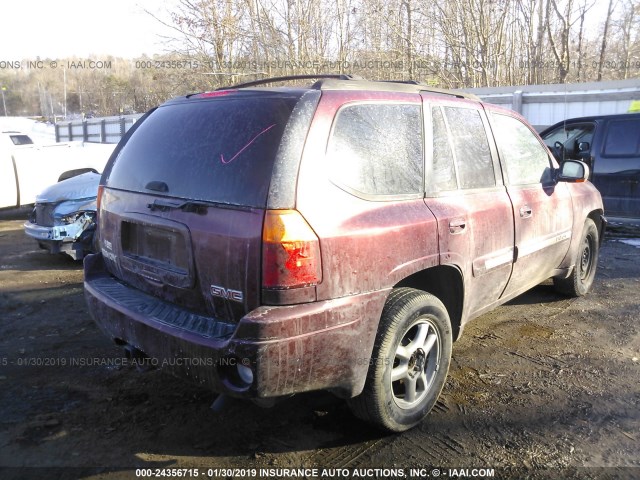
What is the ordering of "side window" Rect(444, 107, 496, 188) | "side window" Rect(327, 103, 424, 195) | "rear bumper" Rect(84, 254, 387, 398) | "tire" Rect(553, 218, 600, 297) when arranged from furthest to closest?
"tire" Rect(553, 218, 600, 297) → "side window" Rect(444, 107, 496, 188) → "side window" Rect(327, 103, 424, 195) → "rear bumper" Rect(84, 254, 387, 398)

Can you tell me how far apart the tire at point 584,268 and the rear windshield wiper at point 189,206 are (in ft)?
12.3

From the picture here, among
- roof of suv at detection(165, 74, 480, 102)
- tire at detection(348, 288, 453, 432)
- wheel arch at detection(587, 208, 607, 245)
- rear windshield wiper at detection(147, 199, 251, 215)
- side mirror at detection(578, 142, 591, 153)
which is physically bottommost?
tire at detection(348, 288, 453, 432)

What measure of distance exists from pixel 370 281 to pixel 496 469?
1137mm

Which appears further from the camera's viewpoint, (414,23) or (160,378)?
(414,23)

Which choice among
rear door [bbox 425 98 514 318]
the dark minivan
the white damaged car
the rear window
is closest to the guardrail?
the white damaged car

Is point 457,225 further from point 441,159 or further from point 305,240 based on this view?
point 305,240

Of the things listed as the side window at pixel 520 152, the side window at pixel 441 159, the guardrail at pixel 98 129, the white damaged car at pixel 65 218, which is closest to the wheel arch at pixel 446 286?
the side window at pixel 441 159

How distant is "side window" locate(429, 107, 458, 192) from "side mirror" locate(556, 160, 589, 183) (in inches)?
64.7

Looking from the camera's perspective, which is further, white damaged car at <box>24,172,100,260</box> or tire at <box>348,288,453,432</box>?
white damaged car at <box>24,172,100,260</box>

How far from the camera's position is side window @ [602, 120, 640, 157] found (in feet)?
25.4

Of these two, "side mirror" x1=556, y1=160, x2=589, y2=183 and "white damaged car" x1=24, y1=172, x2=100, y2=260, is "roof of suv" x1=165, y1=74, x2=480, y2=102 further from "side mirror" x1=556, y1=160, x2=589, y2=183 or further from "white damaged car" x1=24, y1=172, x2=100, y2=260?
"white damaged car" x1=24, y1=172, x2=100, y2=260

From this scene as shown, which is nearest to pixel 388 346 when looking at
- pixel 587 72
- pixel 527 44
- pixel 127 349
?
pixel 127 349

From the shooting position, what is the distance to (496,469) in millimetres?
2629

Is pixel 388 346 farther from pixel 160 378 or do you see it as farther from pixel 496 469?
pixel 160 378
